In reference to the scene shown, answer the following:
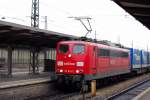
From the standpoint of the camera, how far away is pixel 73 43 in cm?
2153

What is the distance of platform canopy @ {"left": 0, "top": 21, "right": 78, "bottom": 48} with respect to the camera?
1883 cm

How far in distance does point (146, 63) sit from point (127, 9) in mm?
31413

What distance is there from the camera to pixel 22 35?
22.3 metres

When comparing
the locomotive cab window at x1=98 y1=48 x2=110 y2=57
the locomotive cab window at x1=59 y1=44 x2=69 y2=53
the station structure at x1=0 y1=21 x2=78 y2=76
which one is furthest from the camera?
the locomotive cab window at x1=98 y1=48 x2=110 y2=57

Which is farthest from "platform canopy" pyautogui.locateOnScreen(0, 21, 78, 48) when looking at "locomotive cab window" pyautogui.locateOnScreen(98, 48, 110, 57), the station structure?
"locomotive cab window" pyautogui.locateOnScreen(98, 48, 110, 57)

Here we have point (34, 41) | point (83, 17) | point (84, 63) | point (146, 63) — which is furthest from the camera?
point (146, 63)

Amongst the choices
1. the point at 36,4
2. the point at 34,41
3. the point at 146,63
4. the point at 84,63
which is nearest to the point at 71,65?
the point at 84,63

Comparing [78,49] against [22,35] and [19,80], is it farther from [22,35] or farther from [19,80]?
[19,80]

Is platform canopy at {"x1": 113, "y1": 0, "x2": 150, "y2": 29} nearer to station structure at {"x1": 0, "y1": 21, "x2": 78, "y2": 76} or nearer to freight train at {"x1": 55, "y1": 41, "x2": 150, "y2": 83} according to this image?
freight train at {"x1": 55, "y1": 41, "x2": 150, "y2": 83}

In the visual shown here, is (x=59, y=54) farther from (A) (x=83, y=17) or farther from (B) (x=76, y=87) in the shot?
(A) (x=83, y=17)

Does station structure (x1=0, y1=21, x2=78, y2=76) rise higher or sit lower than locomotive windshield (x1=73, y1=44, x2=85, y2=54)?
higher

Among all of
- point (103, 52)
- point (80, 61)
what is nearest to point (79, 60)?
point (80, 61)

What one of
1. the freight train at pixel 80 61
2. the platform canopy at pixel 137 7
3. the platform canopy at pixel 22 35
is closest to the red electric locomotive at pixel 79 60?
the freight train at pixel 80 61

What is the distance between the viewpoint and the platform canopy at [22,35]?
1883cm
